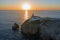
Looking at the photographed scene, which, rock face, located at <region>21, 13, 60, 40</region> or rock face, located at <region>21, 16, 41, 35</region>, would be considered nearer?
rock face, located at <region>21, 13, 60, 40</region>

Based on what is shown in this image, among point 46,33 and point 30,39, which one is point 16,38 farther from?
point 46,33

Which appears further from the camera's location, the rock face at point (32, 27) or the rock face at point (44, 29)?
the rock face at point (32, 27)

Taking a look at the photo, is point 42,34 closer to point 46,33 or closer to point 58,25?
point 46,33

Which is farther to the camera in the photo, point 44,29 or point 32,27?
point 32,27

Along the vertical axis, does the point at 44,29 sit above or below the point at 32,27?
above

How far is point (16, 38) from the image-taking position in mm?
32406

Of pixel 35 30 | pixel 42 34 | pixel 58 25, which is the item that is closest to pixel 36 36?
pixel 35 30

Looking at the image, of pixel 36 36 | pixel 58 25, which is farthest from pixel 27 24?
pixel 58 25

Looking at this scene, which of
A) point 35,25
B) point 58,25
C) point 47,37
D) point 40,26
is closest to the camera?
point 47,37

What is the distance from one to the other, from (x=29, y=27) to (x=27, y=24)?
4.49 ft

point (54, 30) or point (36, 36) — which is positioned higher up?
point (54, 30)

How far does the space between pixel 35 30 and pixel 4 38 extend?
6845mm

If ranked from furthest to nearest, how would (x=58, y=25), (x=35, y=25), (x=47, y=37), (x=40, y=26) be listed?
(x=35, y=25), (x=40, y=26), (x=58, y=25), (x=47, y=37)

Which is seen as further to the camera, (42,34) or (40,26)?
(40,26)
